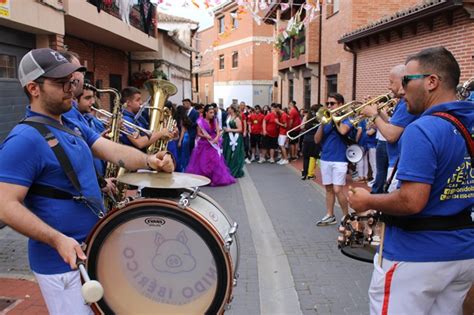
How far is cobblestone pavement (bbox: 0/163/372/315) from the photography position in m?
4.08

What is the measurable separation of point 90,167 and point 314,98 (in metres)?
17.1

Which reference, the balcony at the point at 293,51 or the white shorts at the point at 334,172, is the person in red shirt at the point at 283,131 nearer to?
the balcony at the point at 293,51

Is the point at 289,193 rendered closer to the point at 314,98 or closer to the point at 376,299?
the point at 376,299

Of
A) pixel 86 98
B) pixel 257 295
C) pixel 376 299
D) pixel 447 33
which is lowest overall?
pixel 257 295

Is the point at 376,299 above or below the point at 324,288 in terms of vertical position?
above

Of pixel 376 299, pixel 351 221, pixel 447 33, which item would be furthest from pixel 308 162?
pixel 376 299

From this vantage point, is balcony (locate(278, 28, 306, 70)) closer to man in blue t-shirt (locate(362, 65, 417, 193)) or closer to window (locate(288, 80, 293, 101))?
window (locate(288, 80, 293, 101))

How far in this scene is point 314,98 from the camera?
18.9 m

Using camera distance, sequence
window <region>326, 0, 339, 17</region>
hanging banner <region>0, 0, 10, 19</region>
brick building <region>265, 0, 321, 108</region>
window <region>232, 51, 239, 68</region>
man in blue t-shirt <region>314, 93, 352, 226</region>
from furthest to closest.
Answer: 1. window <region>232, 51, 239, 68</region>
2. brick building <region>265, 0, 321, 108</region>
3. window <region>326, 0, 339, 17</region>
4. hanging banner <region>0, 0, 10, 19</region>
5. man in blue t-shirt <region>314, 93, 352, 226</region>

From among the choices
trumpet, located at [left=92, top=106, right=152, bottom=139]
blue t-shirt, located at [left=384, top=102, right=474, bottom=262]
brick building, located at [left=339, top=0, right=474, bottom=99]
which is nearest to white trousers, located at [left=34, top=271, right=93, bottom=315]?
blue t-shirt, located at [left=384, top=102, right=474, bottom=262]

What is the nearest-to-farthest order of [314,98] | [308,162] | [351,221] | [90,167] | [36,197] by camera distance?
[36,197] → [90,167] → [351,221] → [308,162] → [314,98]

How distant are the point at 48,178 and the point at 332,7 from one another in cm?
1607

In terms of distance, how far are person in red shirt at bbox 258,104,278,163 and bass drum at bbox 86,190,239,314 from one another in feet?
39.6

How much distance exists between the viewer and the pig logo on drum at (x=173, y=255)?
2.33 meters
